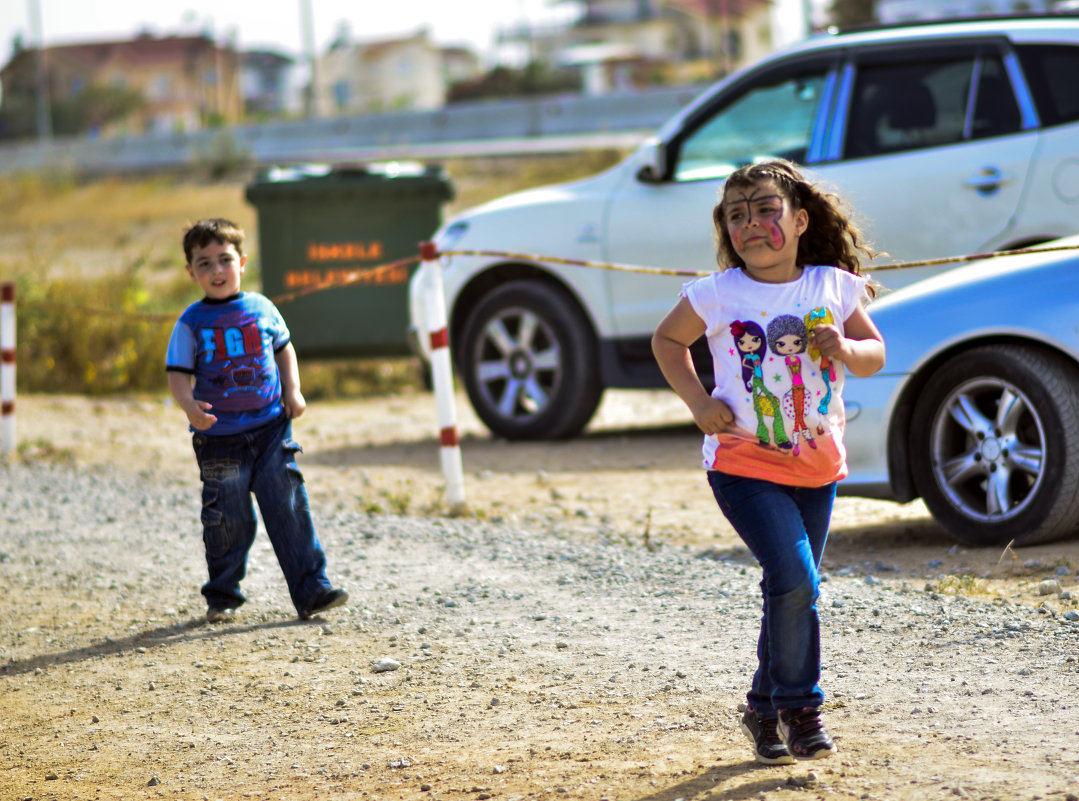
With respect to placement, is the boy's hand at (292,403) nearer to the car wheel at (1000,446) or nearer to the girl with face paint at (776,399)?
the girl with face paint at (776,399)

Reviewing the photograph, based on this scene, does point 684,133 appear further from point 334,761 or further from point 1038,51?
point 334,761

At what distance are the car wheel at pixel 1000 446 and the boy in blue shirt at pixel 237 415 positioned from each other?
222cm

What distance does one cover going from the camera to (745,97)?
28.1 ft

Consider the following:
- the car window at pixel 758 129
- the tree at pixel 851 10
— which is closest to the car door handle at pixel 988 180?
the car window at pixel 758 129

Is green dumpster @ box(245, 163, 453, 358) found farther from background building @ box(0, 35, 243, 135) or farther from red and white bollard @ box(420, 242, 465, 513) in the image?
background building @ box(0, 35, 243, 135)

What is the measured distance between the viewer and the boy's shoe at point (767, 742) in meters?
3.67

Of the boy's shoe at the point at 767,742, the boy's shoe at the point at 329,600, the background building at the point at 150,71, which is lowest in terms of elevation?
the boy's shoe at the point at 329,600

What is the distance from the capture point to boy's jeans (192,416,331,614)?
5.37 meters

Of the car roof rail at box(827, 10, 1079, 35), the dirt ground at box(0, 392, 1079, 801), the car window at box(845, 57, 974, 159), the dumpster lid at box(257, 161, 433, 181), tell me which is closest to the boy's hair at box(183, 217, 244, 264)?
the dirt ground at box(0, 392, 1079, 801)

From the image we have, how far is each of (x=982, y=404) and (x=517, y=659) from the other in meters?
2.10

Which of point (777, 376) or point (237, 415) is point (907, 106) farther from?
point (777, 376)

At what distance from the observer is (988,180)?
7672 millimetres

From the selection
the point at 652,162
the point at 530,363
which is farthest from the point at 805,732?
the point at 530,363

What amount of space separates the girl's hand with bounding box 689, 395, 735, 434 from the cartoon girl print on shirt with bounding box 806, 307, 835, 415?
0.21 m
